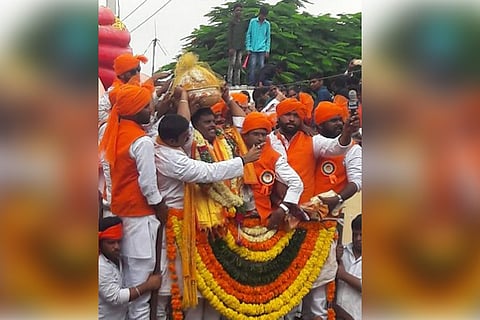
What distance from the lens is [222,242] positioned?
7.70 feet

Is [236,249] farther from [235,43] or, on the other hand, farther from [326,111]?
[235,43]

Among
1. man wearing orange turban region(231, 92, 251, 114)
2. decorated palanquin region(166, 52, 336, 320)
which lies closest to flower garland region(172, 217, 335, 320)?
decorated palanquin region(166, 52, 336, 320)

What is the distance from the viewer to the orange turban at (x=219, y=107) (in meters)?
2.33

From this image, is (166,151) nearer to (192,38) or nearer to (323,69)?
(192,38)

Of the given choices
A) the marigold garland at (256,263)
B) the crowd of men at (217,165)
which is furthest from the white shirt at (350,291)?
the marigold garland at (256,263)

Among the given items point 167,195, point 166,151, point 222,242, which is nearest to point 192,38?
point 166,151

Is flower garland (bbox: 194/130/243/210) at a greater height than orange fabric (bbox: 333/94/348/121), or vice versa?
orange fabric (bbox: 333/94/348/121)

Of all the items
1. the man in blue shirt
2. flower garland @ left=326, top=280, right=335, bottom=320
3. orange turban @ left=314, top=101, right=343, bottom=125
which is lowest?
flower garland @ left=326, top=280, right=335, bottom=320

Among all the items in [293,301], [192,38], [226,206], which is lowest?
[293,301]

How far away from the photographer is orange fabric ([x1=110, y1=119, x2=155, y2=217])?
225 cm

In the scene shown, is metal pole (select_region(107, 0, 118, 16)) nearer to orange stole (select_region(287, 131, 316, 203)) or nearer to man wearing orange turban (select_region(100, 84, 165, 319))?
man wearing orange turban (select_region(100, 84, 165, 319))

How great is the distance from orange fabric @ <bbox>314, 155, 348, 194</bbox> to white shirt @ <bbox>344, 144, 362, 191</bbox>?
2cm

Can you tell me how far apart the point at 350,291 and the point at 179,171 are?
70 cm
